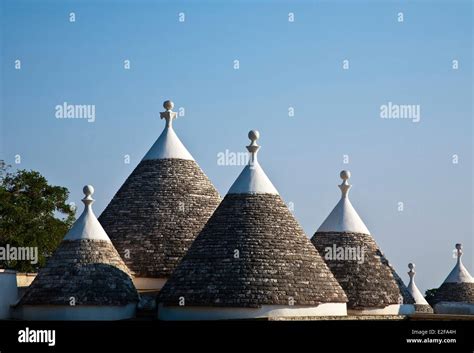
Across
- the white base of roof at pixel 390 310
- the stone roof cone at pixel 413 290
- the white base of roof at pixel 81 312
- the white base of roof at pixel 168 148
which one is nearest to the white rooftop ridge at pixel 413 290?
the stone roof cone at pixel 413 290

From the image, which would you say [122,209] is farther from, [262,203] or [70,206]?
[70,206]

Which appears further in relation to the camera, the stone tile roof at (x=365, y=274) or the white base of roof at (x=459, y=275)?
the white base of roof at (x=459, y=275)

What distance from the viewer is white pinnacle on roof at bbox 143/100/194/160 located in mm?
32844

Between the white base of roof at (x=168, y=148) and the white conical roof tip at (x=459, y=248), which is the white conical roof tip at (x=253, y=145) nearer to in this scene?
the white base of roof at (x=168, y=148)

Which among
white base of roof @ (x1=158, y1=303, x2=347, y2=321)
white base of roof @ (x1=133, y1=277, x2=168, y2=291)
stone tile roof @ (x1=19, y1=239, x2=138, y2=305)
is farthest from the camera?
white base of roof @ (x1=133, y1=277, x2=168, y2=291)

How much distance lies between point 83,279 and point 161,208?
160 inches

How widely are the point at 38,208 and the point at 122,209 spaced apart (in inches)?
806

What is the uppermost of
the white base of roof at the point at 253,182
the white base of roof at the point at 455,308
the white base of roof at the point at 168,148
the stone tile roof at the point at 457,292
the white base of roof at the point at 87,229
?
the white base of roof at the point at 168,148

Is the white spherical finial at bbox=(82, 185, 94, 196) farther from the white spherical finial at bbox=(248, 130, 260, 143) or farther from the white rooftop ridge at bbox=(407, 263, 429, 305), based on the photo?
the white rooftop ridge at bbox=(407, 263, 429, 305)

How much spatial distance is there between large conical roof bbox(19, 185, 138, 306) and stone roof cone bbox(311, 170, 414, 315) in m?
5.87

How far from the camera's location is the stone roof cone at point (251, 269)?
2695 cm

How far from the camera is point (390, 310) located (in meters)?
31.7

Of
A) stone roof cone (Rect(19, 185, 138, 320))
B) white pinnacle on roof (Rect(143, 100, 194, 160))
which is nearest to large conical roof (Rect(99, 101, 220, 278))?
white pinnacle on roof (Rect(143, 100, 194, 160))

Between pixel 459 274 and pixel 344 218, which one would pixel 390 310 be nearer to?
pixel 344 218
